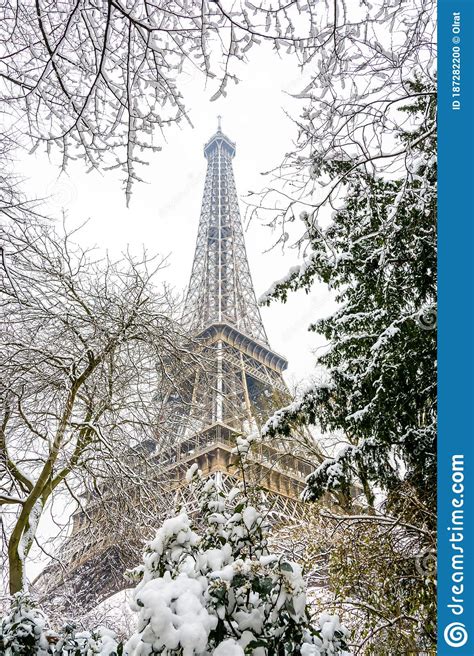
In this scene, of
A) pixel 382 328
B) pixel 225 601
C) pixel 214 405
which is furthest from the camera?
pixel 214 405

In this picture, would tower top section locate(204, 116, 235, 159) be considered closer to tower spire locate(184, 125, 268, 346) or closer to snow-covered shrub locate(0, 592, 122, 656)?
tower spire locate(184, 125, 268, 346)

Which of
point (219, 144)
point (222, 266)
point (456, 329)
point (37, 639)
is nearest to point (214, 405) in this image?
point (37, 639)

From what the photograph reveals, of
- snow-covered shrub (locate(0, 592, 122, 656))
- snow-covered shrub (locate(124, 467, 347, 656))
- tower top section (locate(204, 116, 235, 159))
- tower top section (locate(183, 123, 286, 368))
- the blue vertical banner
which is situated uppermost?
tower top section (locate(204, 116, 235, 159))

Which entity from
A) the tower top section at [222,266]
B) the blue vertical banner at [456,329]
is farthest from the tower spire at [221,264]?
the blue vertical banner at [456,329]

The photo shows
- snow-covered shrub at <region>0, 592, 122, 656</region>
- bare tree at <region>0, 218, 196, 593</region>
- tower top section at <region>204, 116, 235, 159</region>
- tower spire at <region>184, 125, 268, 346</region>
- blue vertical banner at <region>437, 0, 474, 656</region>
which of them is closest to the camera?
blue vertical banner at <region>437, 0, 474, 656</region>

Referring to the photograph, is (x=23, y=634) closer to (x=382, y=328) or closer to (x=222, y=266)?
(x=382, y=328)

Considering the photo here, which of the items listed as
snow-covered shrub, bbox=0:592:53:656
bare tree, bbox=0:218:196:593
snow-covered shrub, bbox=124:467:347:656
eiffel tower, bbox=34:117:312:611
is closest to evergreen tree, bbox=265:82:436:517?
eiffel tower, bbox=34:117:312:611

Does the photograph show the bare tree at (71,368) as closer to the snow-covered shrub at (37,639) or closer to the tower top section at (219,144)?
the snow-covered shrub at (37,639)
